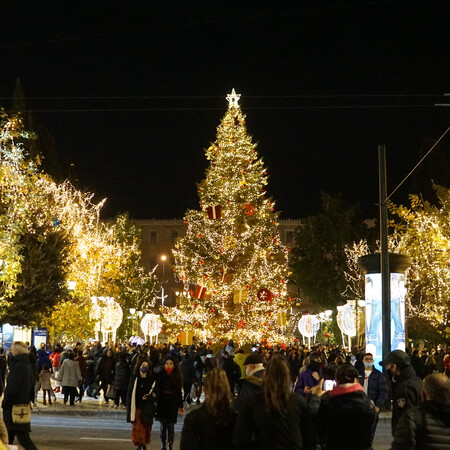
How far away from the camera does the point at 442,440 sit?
6621 millimetres

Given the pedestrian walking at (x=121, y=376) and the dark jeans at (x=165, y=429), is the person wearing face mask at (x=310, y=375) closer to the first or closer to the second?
the dark jeans at (x=165, y=429)

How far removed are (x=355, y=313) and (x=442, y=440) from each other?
34224mm

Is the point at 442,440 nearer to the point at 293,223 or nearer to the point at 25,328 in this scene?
the point at 25,328

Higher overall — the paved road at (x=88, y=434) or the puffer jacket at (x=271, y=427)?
the puffer jacket at (x=271, y=427)

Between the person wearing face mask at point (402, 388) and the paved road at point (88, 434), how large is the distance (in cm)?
600

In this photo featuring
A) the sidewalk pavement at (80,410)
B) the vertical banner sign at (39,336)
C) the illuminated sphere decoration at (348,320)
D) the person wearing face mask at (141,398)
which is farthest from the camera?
the vertical banner sign at (39,336)

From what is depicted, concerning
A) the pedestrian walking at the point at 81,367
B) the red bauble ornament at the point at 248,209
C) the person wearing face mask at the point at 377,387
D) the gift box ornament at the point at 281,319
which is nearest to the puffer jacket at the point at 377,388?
the person wearing face mask at the point at 377,387

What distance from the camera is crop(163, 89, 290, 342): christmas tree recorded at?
4928 centimetres

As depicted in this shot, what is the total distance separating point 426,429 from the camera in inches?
263

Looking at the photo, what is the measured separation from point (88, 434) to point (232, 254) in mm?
32346

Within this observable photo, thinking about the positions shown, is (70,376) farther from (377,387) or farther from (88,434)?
(377,387)

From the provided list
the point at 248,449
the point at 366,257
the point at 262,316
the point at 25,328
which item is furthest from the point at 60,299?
the point at 248,449

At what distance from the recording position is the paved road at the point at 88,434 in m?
16.1

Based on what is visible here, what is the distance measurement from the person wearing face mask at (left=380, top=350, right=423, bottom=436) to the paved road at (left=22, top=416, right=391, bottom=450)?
600 cm
